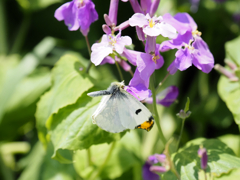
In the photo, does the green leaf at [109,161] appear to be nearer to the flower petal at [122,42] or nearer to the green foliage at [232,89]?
the green foliage at [232,89]

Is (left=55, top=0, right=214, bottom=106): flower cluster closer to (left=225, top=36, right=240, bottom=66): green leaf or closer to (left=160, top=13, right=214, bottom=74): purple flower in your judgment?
(left=160, top=13, right=214, bottom=74): purple flower

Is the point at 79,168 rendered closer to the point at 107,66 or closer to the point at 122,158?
the point at 122,158

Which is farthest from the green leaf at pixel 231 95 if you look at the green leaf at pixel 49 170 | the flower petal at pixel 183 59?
the green leaf at pixel 49 170

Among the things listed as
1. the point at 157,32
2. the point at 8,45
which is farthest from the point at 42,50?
the point at 157,32

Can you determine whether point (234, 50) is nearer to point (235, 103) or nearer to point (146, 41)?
point (235, 103)

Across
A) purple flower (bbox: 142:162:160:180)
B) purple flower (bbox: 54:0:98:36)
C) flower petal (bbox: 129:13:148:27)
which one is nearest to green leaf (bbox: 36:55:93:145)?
purple flower (bbox: 54:0:98:36)
